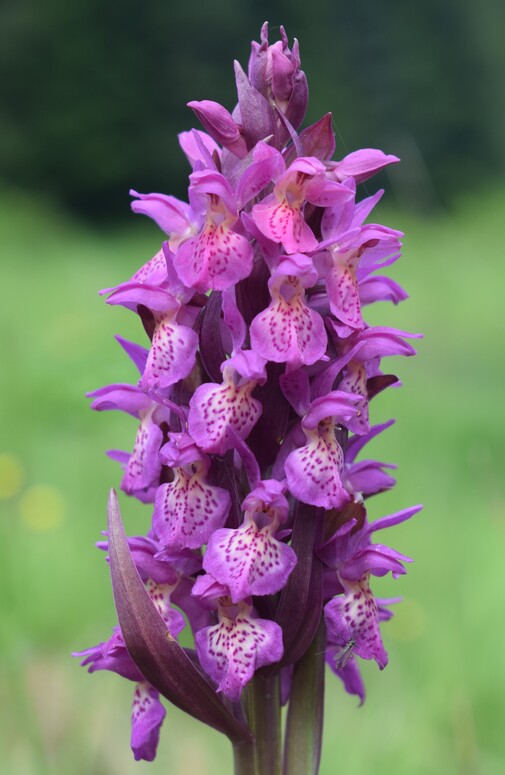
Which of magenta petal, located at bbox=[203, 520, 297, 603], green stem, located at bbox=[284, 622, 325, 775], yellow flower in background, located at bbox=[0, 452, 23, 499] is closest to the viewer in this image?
magenta petal, located at bbox=[203, 520, 297, 603]

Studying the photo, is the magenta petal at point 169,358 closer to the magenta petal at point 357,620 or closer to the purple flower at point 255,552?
the purple flower at point 255,552

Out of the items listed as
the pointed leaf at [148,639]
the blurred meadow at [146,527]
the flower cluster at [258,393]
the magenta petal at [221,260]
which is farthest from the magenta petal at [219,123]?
the blurred meadow at [146,527]

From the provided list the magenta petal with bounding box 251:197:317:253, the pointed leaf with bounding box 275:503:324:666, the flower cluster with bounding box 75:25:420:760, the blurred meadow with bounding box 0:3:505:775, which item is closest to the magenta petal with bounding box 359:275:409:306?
the flower cluster with bounding box 75:25:420:760

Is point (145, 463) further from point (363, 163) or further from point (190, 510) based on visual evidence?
point (363, 163)

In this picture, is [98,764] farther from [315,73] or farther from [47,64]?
[47,64]

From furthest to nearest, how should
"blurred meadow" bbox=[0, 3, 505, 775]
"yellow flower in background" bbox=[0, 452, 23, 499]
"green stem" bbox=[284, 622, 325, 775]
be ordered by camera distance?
"yellow flower in background" bbox=[0, 452, 23, 499], "blurred meadow" bbox=[0, 3, 505, 775], "green stem" bbox=[284, 622, 325, 775]

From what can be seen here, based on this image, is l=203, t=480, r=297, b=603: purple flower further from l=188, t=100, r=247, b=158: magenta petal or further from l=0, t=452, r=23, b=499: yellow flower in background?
l=0, t=452, r=23, b=499: yellow flower in background

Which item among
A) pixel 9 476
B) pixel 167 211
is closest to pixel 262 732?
pixel 167 211
